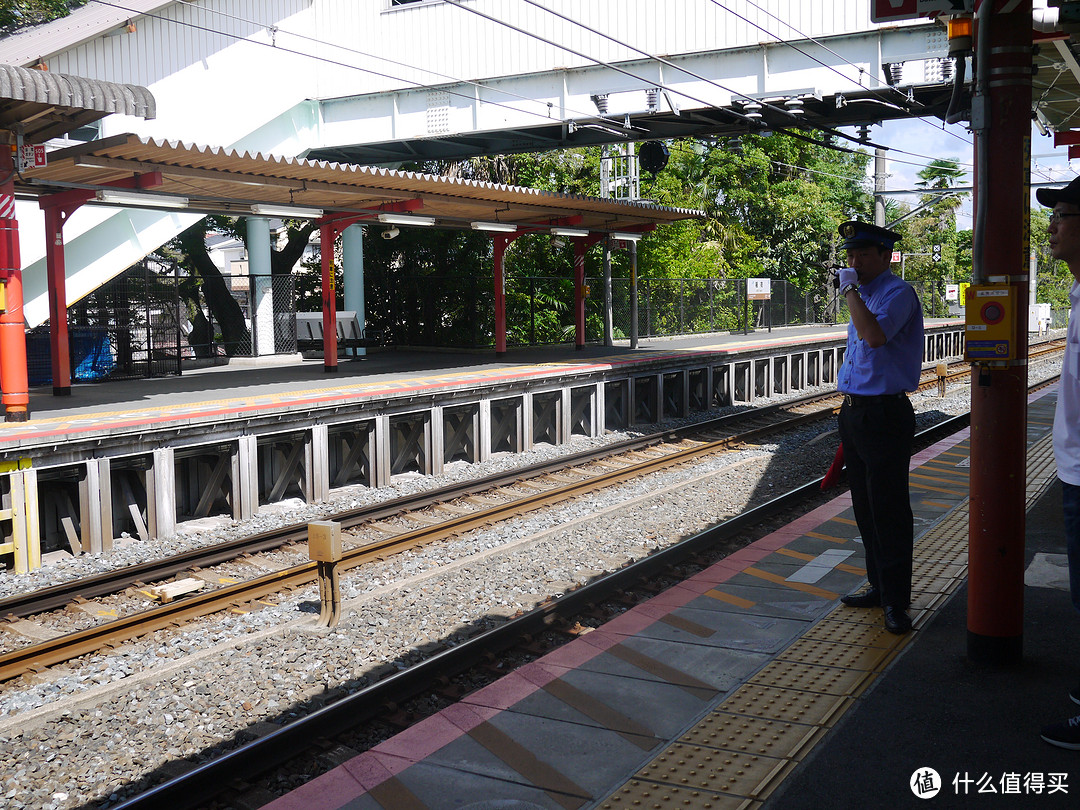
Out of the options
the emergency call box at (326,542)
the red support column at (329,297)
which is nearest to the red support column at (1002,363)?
the emergency call box at (326,542)

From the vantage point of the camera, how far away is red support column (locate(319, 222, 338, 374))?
57.7 ft

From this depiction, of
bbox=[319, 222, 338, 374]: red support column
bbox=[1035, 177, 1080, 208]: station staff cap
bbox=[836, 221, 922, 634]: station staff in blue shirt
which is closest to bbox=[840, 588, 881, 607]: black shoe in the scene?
bbox=[836, 221, 922, 634]: station staff in blue shirt

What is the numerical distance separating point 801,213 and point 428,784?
4168 cm

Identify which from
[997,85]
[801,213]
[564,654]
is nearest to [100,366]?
[564,654]

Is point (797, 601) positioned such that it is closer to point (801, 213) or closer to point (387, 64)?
point (387, 64)

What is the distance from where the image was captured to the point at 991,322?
4.00 metres

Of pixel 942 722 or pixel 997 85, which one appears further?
pixel 997 85

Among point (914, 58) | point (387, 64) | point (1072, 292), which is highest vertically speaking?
point (387, 64)

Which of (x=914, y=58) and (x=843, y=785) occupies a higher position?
(x=914, y=58)

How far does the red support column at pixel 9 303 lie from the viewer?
10.7m

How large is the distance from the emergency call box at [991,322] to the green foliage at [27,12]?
29.5m

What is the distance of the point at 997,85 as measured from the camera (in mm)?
4016

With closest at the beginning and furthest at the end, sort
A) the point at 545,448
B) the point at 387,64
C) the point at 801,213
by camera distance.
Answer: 1. the point at 545,448
2. the point at 387,64
3. the point at 801,213

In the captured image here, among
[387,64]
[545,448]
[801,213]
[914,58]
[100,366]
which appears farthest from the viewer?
[801,213]
